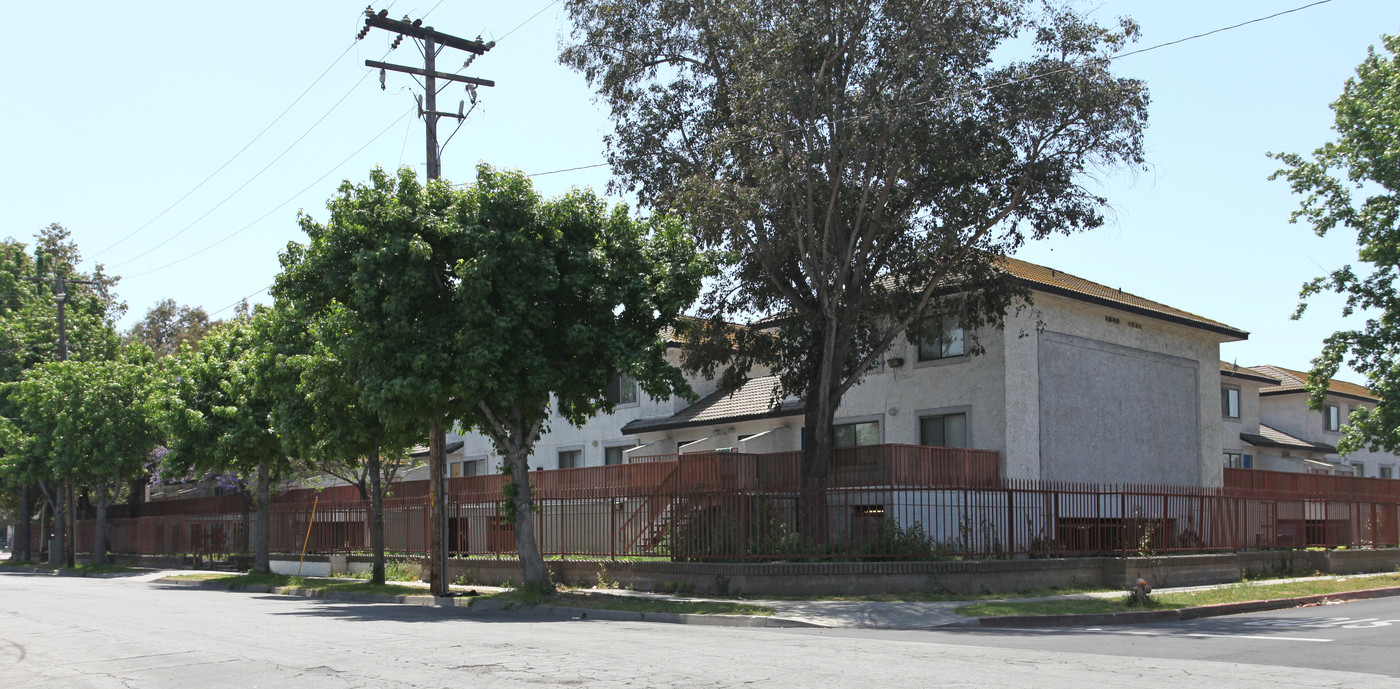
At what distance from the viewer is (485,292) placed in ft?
64.5

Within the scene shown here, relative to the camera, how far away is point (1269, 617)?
60.8 feet

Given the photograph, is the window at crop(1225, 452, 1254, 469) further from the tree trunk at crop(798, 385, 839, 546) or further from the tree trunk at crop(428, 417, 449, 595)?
the tree trunk at crop(428, 417, 449, 595)

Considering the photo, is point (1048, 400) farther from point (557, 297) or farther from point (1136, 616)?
point (557, 297)

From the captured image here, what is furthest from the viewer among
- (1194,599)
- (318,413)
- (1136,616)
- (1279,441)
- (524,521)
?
(1279,441)

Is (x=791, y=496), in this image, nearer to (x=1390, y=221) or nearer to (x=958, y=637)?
(x=958, y=637)

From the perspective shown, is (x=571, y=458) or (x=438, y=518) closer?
(x=438, y=518)

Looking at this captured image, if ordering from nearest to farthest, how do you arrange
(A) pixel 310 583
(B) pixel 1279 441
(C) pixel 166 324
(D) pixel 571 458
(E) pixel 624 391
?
(A) pixel 310 583 → (E) pixel 624 391 → (D) pixel 571 458 → (B) pixel 1279 441 → (C) pixel 166 324

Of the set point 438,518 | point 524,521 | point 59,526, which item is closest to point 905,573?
point 524,521

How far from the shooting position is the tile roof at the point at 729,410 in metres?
31.4

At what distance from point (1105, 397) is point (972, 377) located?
445cm

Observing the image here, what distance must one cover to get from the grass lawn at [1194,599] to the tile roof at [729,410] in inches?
462

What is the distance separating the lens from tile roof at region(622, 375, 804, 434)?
31.4m

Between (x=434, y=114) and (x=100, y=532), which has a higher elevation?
(x=434, y=114)

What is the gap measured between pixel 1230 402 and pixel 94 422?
4075 cm
